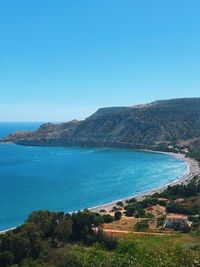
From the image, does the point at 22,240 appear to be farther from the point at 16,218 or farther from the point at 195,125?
the point at 195,125

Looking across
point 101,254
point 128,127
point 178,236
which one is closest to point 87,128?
point 128,127

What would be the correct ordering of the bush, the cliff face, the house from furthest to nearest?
the cliff face → the house → the bush

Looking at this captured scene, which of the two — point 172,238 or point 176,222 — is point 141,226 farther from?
point 172,238

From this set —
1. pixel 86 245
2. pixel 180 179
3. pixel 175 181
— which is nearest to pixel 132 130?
pixel 180 179

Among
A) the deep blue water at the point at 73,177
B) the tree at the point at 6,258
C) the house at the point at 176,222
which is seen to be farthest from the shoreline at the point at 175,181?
the tree at the point at 6,258

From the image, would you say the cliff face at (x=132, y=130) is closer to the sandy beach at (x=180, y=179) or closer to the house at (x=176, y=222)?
the sandy beach at (x=180, y=179)

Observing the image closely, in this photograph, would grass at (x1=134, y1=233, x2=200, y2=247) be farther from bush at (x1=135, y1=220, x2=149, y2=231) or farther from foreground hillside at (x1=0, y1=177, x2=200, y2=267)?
bush at (x1=135, y1=220, x2=149, y2=231)

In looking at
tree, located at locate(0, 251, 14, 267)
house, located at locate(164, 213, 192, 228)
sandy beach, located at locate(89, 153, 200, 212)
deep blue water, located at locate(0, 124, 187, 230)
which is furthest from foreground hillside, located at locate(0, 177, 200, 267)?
deep blue water, located at locate(0, 124, 187, 230)

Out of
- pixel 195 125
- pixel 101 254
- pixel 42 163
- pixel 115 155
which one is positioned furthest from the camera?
pixel 195 125

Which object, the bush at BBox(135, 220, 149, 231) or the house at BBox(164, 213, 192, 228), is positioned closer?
the bush at BBox(135, 220, 149, 231)
